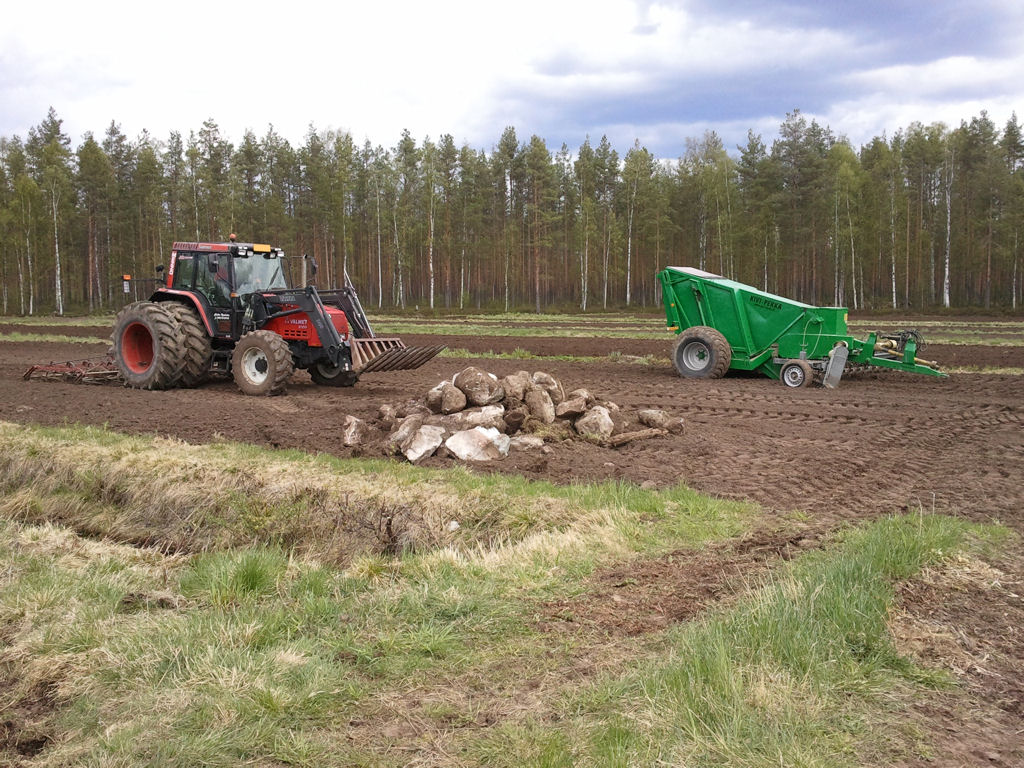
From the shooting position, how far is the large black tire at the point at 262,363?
12844 mm

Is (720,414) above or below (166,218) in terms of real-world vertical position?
below

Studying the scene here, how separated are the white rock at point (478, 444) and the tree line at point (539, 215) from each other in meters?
42.7

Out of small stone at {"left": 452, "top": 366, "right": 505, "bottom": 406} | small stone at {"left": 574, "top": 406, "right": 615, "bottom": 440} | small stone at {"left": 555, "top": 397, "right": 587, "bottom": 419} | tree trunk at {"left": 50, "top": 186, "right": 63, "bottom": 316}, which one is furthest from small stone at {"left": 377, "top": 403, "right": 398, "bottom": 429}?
tree trunk at {"left": 50, "top": 186, "right": 63, "bottom": 316}

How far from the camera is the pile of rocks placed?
29.3 feet

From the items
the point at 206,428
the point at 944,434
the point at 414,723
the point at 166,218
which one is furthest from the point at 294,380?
the point at 166,218

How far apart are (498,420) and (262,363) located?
564cm

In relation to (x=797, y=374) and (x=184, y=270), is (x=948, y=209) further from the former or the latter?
(x=184, y=270)

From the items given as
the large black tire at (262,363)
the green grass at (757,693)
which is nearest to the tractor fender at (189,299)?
the large black tire at (262,363)

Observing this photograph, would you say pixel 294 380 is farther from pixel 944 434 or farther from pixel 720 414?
pixel 944 434

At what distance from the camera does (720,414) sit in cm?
1147

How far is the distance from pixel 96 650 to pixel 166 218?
198ft

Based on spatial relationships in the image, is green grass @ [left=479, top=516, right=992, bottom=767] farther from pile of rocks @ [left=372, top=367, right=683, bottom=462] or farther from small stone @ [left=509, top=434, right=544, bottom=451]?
pile of rocks @ [left=372, top=367, right=683, bottom=462]

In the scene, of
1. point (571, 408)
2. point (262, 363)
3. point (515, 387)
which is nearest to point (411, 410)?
point (515, 387)

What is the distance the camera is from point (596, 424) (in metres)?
9.58
